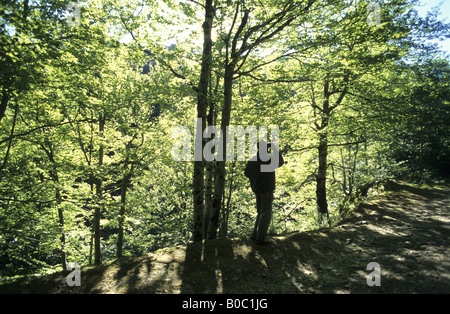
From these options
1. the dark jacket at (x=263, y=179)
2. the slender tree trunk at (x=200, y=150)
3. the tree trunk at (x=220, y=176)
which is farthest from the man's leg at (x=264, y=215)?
the slender tree trunk at (x=200, y=150)

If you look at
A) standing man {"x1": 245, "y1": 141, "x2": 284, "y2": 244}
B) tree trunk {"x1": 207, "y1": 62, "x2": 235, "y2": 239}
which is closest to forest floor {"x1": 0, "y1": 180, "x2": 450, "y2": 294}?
standing man {"x1": 245, "y1": 141, "x2": 284, "y2": 244}

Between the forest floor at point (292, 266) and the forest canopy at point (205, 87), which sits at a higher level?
the forest canopy at point (205, 87)

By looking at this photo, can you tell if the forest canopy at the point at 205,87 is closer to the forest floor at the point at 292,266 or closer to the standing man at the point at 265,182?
the standing man at the point at 265,182

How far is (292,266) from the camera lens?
14.7 ft

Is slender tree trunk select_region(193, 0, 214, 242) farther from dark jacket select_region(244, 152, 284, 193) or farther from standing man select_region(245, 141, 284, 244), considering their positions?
standing man select_region(245, 141, 284, 244)

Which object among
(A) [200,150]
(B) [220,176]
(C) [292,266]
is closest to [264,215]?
(C) [292,266]

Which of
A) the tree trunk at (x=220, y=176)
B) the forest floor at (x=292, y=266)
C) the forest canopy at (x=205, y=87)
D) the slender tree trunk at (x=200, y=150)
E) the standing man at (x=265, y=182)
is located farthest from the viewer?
the slender tree trunk at (x=200, y=150)

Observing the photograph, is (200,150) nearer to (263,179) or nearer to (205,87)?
(205,87)

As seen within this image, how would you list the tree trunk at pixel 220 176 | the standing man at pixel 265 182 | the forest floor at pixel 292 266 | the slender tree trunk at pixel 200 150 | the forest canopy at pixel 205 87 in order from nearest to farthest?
1. the forest floor at pixel 292 266
2. the standing man at pixel 265 182
3. the forest canopy at pixel 205 87
4. the tree trunk at pixel 220 176
5. the slender tree trunk at pixel 200 150

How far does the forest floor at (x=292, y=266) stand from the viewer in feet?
11.8

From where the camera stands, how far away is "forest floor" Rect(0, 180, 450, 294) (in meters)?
3.59

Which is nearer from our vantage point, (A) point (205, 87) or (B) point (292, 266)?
(B) point (292, 266)
